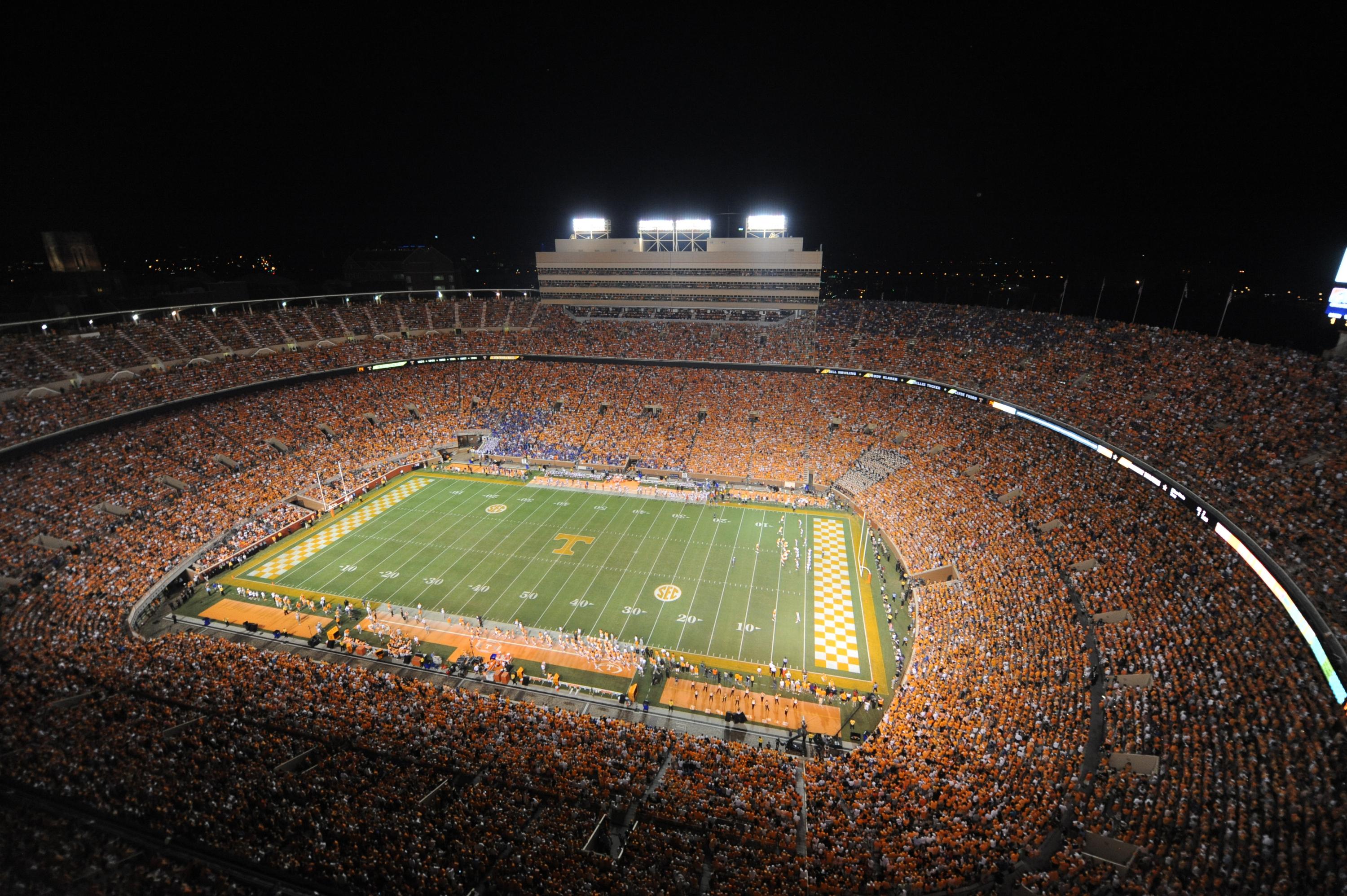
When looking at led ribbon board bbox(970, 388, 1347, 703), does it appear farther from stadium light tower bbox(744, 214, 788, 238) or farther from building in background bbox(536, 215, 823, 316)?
stadium light tower bbox(744, 214, 788, 238)

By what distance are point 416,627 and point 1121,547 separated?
88.7 ft

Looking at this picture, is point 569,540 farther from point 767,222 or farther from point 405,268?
point 405,268

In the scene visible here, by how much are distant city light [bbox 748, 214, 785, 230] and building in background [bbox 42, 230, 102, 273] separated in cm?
5250

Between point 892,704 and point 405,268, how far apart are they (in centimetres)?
7542

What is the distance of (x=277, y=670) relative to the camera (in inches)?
674

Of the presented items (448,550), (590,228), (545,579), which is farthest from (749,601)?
(590,228)

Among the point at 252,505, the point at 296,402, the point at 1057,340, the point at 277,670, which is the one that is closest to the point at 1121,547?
the point at 1057,340

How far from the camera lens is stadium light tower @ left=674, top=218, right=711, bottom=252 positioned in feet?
162

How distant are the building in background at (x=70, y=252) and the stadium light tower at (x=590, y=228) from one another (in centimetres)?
3751

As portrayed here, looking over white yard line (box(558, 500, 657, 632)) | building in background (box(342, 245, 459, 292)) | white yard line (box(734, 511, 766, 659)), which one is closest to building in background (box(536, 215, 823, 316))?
building in background (box(342, 245, 459, 292))

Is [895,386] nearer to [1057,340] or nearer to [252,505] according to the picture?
[1057,340]

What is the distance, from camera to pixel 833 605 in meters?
24.1

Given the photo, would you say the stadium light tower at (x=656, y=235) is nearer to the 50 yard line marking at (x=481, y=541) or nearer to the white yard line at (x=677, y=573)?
the white yard line at (x=677, y=573)

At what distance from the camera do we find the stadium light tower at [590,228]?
53.1 meters
